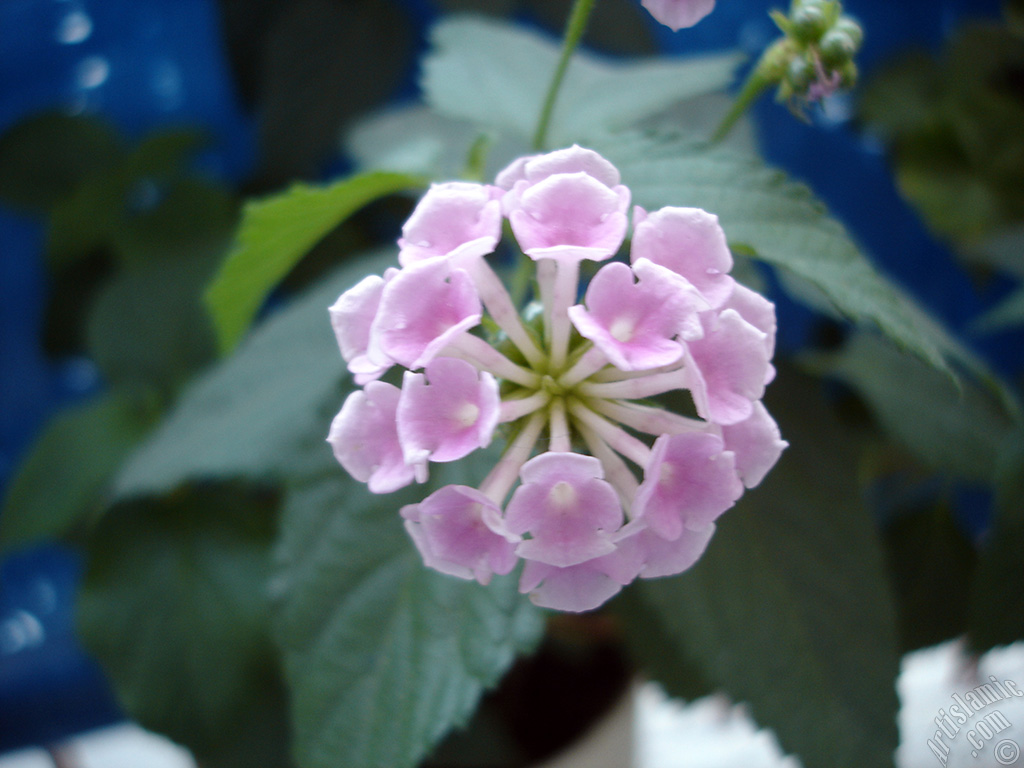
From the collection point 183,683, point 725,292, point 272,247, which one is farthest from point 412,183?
point 183,683

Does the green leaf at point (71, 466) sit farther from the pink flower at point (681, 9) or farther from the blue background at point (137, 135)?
the pink flower at point (681, 9)

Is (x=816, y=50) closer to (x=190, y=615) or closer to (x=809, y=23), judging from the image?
(x=809, y=23)

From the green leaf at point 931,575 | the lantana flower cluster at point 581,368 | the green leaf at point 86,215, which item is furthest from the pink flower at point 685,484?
the green leaf at point 86,215

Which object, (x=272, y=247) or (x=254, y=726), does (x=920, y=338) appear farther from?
(x=254, y=726)

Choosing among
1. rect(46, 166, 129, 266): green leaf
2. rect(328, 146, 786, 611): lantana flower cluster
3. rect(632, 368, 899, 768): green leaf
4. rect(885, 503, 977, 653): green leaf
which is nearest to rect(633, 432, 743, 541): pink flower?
rect(328, 146, 786, 611): lantana flower cluster

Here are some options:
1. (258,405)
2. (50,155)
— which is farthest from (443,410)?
(50,155)

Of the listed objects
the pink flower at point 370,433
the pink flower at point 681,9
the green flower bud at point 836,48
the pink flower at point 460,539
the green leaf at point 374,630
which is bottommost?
the green leaf at point 374,630
